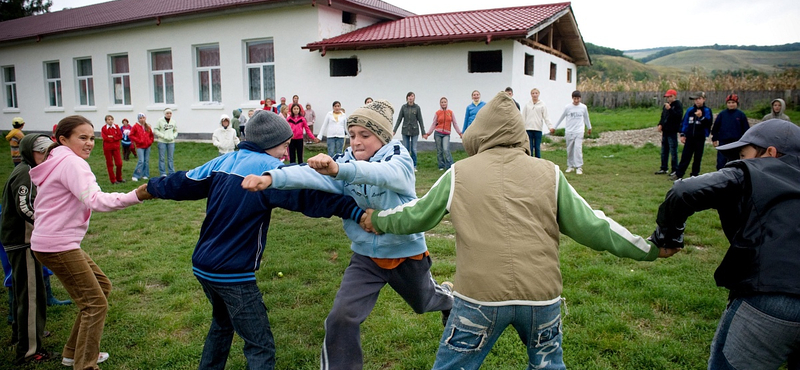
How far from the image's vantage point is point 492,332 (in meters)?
2.49

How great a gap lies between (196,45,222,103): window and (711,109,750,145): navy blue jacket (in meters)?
17.4

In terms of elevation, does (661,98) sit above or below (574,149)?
above

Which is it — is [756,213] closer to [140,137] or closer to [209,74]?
[140,137]

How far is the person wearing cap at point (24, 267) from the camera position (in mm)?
3934

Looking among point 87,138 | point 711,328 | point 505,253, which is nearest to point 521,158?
point 505,253

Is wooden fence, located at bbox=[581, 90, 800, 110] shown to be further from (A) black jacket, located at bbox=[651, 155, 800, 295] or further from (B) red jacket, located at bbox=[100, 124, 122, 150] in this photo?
(A) black jacket, located at bbox=[651, 155, 800, 295]

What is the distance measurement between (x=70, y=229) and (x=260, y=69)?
17582mm

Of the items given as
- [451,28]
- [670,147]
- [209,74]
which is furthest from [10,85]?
[670,147]

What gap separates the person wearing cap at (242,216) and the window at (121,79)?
23.9 m

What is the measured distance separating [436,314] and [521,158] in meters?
2.39

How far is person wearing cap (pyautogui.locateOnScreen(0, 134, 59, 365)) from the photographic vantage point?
12.9 feet

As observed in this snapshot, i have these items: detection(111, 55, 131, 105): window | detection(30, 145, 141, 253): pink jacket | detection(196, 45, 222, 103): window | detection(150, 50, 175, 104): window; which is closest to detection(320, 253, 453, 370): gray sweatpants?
detection(30, 145, 141, 253): pink jacket

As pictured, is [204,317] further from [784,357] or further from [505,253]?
[784,357]

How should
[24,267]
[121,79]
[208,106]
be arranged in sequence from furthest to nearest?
[121,79] < [208,106] < [24,267]
